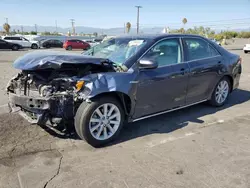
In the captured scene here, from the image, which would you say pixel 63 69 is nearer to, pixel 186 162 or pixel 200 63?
pixel 186 162

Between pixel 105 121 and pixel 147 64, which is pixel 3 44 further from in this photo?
pixel 147 64

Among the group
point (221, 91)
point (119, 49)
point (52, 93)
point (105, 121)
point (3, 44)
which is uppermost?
point (119, 49)

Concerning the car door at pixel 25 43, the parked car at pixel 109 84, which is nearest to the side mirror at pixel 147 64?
the parked car at pixel 109 84

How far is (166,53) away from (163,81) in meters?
0.55

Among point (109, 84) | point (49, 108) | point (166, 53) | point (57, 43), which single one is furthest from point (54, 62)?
point (57, 43)

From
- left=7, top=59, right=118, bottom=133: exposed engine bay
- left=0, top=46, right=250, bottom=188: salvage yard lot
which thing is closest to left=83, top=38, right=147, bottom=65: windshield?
left=7, top=59, right=118, bottom=133: exposed engine bay

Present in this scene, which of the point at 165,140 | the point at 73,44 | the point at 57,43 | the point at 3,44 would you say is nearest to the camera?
the point at 165,140

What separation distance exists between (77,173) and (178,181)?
3.87ft

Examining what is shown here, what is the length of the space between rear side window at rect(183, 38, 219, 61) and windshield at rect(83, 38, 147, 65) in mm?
968

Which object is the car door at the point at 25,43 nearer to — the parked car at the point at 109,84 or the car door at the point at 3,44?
the car door at the point at 3,44

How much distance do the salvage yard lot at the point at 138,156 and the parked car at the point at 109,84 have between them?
0.33 metres

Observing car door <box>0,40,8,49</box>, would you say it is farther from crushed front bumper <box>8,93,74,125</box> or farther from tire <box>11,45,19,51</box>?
crushed front bumper <box>8,93,74,125</box>

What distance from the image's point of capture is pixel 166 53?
4203 mm

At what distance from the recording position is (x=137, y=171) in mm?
2916
